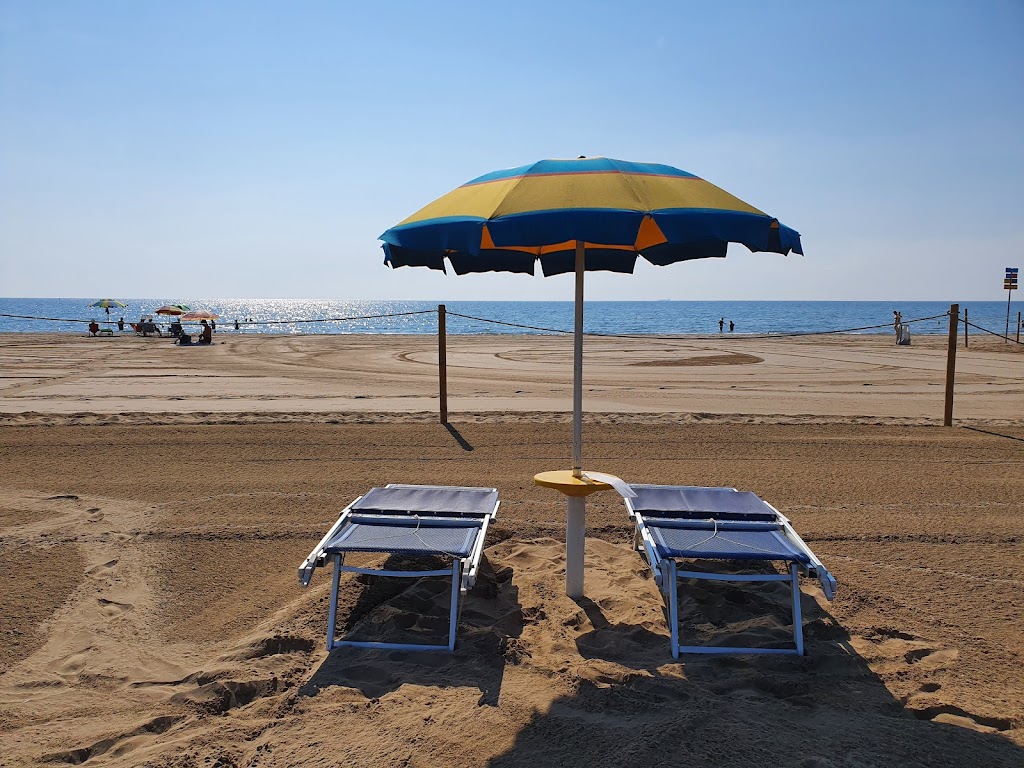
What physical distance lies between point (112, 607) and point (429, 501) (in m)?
2.01

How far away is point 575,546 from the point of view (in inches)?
170

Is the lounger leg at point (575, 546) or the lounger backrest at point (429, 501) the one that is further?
the lounger backrest at point (429, 501)

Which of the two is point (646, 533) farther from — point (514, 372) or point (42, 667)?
point (514, 372)

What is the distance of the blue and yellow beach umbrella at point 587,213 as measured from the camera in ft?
11.0

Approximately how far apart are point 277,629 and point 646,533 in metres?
2.16

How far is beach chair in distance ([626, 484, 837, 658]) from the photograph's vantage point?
3.71m

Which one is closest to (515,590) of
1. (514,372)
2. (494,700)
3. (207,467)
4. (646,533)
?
(646,533)

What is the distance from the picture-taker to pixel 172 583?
4637mm

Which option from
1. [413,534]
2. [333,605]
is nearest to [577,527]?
[413,534]

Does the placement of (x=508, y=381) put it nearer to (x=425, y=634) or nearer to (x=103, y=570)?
(x=103, y=570)

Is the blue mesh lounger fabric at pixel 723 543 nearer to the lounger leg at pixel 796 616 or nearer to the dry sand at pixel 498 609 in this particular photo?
the lounger leg at pixel 796 616

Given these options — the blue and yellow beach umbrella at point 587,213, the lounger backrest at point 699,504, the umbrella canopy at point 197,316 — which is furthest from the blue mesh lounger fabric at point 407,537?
the umbrella canopy at point 197,316

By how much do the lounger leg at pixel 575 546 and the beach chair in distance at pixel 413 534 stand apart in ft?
1.75

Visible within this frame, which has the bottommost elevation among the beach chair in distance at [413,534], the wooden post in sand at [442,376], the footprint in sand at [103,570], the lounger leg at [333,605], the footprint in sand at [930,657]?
the footprint in sand at [103,570]
